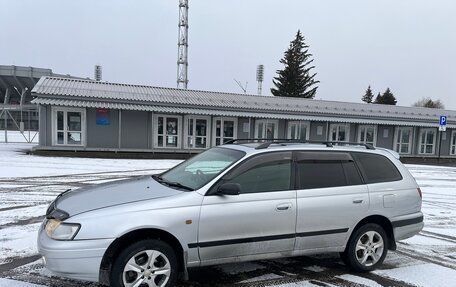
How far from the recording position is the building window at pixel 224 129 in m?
23.5

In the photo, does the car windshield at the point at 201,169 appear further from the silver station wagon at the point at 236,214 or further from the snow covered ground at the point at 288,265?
the snow covered ground at the point at 288,265

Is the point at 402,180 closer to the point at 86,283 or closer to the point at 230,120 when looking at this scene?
the point at 86,283

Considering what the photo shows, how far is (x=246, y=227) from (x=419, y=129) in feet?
94.9

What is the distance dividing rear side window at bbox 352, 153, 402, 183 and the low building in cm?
1696

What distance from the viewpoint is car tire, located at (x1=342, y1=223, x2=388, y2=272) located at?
4.73 meters

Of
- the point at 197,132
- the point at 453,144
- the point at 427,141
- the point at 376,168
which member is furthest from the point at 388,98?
the point at 376,168

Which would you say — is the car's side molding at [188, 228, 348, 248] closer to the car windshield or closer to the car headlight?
the car windshield

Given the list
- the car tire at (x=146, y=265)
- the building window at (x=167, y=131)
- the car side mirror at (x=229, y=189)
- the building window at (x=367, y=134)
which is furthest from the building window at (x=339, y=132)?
the car tire at (x=146, y=265)

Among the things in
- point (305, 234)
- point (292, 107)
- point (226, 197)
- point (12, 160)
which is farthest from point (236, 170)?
point (292, 107)

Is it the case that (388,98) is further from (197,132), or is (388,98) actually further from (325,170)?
(325,170)

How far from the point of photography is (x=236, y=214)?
401 cm

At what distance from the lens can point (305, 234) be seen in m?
4.38

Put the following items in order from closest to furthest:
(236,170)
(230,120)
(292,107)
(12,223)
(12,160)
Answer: (236,170) < (12,223) < (12,160) < (230,120) < (292,107)

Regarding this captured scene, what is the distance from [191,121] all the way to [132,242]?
63.6 ft
